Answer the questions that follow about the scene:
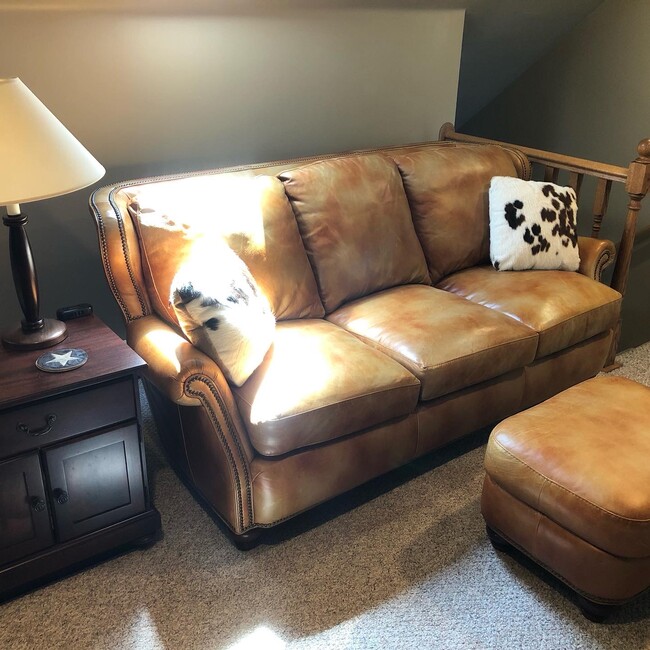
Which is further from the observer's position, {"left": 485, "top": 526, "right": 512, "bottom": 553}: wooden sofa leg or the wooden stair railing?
the wooden stair railing

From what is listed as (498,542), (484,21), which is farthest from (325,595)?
(484,21)

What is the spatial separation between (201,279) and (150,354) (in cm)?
27

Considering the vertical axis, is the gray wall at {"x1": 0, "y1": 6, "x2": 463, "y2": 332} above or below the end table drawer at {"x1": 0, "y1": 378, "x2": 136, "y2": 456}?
above

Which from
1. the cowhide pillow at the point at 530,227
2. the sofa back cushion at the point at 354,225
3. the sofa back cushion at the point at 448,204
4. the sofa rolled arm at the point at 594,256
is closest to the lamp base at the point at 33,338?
the sofa back cushion at the point at 354,225

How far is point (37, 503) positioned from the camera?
1.82m

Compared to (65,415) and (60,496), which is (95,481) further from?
(65,415)

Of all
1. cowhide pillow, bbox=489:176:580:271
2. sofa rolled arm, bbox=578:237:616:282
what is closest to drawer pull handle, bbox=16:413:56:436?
cowhide pillow, bbox=489:176:580:271

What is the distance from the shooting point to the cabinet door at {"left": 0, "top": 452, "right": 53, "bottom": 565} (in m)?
1.76

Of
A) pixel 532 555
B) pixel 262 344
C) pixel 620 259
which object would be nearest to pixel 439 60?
pixel 620 259

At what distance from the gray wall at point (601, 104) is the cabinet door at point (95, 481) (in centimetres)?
275

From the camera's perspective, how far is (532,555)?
6.31 feet

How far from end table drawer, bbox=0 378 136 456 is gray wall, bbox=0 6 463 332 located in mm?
1004

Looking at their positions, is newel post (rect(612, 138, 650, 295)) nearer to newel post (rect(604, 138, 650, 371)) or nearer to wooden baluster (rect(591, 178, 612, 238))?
newel post (rect(604, 138, 650, 371))

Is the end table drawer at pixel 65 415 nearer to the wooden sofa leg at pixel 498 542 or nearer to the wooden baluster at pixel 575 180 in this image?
the wooden sofa leg at pixel 498 542
